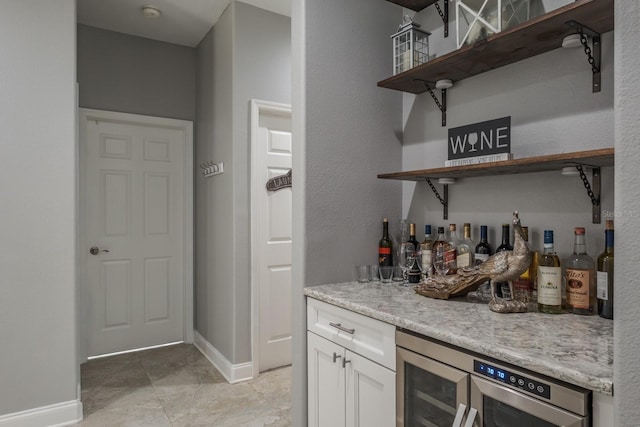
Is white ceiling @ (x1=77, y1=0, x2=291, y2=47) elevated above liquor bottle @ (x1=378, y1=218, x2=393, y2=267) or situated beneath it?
elevated above

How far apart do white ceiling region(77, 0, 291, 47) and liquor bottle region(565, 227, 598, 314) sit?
2.66 m

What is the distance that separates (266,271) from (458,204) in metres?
1.78

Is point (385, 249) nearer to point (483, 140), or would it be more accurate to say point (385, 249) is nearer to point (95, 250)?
point (483, 140)

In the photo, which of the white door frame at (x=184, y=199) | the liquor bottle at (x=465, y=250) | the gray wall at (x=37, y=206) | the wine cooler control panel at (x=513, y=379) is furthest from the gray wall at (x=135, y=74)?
the wine cooler control panel at (x=513, y=379)

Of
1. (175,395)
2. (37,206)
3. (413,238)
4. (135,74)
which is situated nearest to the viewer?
(413,238)

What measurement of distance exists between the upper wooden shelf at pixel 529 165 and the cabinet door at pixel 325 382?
0.87m

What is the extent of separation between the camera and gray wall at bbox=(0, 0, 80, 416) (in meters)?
2.36

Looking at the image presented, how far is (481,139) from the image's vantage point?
1.66 meters

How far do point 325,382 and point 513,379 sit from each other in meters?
0.93

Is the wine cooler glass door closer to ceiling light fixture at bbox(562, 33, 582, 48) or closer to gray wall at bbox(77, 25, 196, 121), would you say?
ceiling light fixture at bbox(562, 33, 582, 48)

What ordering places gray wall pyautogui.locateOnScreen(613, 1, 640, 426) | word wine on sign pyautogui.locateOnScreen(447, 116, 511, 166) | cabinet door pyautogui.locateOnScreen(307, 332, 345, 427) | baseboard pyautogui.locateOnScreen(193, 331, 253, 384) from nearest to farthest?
gray wall pyautogui.locateOnScreen(613, 1, 640, 426) < word wine on sign pyautogui.locateOnScreen(447, 116, 511, 166) < cabinet door pyautogui.locateOnScreen(307, 332, 345, 427) < baseboard pyautogui.locateOnScreen(193, 331, 253, 384)

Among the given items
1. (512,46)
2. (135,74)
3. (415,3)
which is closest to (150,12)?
(135,74)

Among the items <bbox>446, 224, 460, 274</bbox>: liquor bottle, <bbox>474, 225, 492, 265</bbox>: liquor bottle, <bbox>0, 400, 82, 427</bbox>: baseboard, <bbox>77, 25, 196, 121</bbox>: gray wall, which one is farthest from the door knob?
<bbox>474, 225, 492, 265</bbox>: liquor bottle

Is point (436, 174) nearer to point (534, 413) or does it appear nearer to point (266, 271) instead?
point (534, 413)
